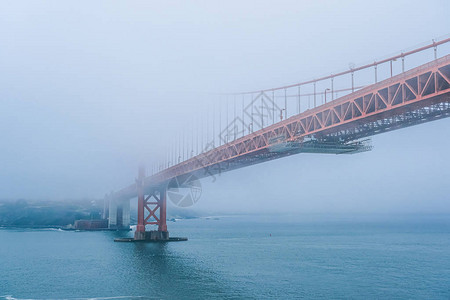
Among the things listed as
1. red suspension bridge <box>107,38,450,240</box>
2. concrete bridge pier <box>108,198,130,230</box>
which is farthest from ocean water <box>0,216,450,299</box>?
concrete bridge pier <box>108,198,130,230</box>

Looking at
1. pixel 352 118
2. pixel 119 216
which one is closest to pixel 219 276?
pixel 352 118

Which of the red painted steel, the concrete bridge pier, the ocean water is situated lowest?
the ocean water

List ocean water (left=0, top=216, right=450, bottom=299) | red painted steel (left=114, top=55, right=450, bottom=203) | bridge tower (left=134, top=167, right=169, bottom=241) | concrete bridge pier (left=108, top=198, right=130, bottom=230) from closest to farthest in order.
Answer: red painted steel (left=114, top=55, right=450, bottom=203)
ocean water (left=0, top=216, right=450, bottom=299)
bridge tower (left=134, top=167, right=169, bottom=241)
concrete bridge pier (left=108, top=198, right=130, bottom=230)

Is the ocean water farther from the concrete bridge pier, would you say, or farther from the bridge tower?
the concrete bridge pier

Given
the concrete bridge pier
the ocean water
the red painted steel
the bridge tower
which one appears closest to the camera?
the red painted steel

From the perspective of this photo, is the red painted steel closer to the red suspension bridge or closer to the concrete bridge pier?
the red suspension bridge

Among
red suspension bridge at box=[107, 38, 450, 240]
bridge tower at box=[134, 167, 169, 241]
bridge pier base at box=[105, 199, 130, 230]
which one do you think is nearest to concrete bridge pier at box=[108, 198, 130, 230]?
bridge pier base at box=[105, 199, 130, 230]

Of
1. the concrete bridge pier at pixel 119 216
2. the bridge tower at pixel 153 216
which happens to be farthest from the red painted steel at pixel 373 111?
the concrete bridge pier at pixel 119 216

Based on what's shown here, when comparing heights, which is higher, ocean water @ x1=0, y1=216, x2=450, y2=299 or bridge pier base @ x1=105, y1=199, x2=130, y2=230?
bridge pier base @ x1=105, y1=199, x2=130, y2=230

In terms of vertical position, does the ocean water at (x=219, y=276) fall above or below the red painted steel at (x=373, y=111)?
below

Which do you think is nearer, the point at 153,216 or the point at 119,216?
the point at 153,216

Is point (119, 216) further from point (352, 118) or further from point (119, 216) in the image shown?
point (352, 118)

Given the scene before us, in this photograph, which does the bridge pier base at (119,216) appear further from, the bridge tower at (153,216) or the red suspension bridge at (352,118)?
the red suspension bridge at (352,118)

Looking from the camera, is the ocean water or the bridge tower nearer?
the ocean water
